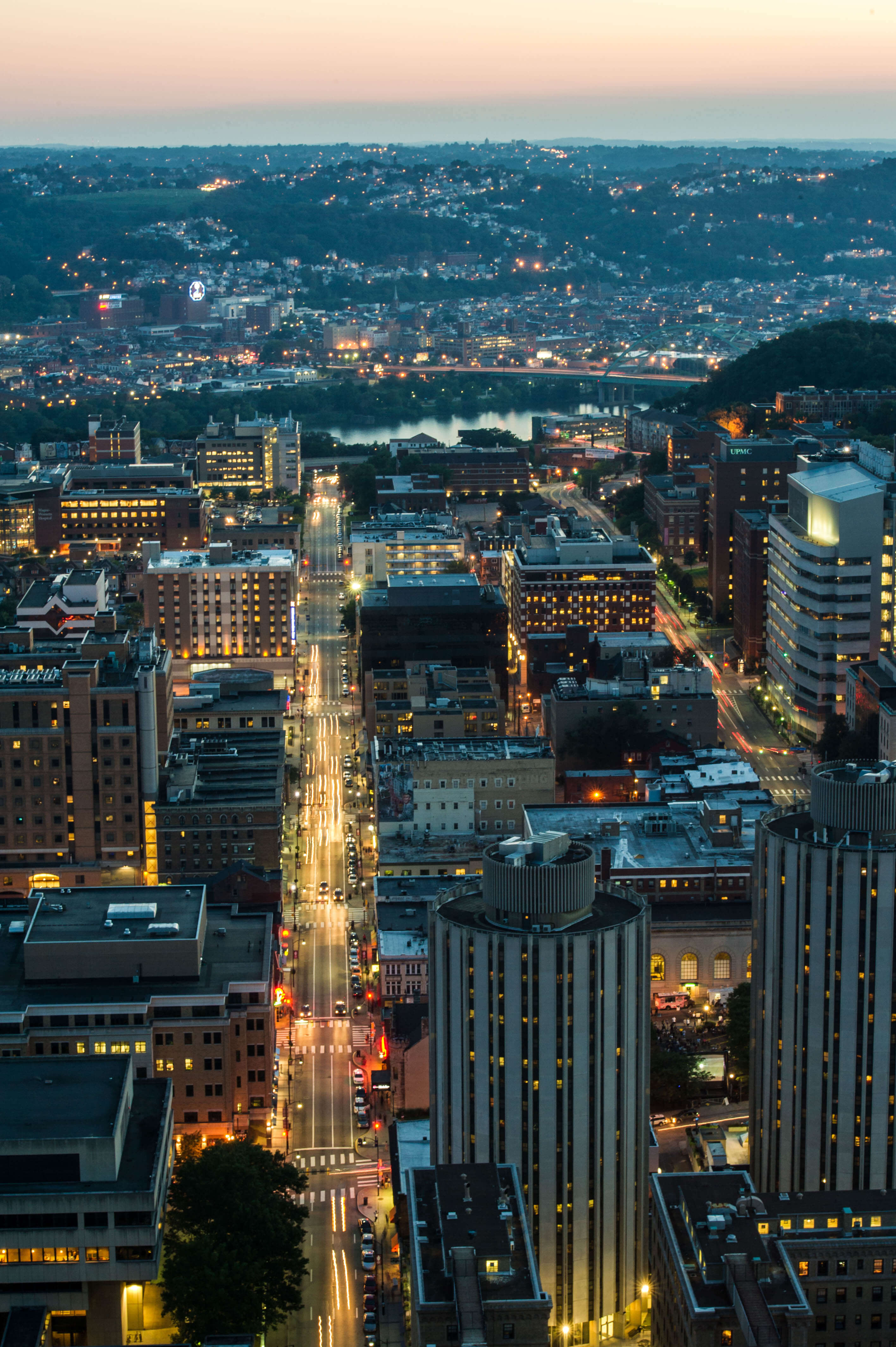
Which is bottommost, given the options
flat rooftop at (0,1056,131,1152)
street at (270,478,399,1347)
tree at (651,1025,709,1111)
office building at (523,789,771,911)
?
street at (270,478,399,1347)

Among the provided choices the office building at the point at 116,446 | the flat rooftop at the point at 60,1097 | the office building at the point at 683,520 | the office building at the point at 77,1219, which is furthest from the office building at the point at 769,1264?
the office building at the point at 116,446

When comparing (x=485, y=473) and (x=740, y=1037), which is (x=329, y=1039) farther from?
(x=485, y=473)

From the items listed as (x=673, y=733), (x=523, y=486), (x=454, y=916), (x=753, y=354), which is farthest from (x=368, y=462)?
(x=454, y=916)

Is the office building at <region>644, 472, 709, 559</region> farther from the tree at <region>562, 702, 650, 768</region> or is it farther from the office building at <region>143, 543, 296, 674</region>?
the tree at <region>562, 702, 650, 768</region>

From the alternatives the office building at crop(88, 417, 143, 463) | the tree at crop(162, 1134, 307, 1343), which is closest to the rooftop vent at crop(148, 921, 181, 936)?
the tree at crop(162, 1134, 307, 1343)

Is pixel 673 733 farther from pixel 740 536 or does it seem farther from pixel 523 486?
pixel 523 486

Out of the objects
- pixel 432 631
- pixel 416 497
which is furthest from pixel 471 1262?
pixel 416 497

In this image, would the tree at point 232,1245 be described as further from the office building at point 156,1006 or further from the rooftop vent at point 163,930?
the rooftop vent at point 163,930
